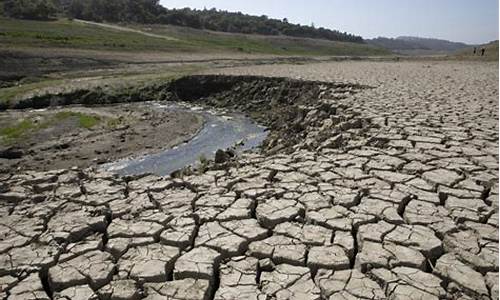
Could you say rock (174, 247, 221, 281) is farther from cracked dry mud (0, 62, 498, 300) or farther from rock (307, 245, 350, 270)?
rock (307, 245, 350, 270)

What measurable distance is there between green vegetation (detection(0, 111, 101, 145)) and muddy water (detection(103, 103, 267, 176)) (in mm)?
3049

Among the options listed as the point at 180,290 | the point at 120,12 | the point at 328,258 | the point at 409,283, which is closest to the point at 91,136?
the point at 180,290

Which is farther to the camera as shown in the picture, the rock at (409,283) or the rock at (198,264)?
the rock at (198,264)

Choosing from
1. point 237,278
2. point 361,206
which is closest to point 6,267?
point 237,278

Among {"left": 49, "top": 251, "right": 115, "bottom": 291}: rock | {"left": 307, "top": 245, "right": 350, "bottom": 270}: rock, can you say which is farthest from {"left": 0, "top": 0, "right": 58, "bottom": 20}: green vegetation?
{"left": 307, "top": 245, "right": 350, "bottom": 270}: rock

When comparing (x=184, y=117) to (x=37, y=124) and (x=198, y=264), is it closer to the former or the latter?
(x=37, y=124)

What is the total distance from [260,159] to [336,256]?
9.23ft

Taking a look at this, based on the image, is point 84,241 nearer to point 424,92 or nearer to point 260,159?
point 260,159

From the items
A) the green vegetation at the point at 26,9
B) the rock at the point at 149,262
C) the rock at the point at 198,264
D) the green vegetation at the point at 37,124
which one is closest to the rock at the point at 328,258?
the rock at the point at 198,264

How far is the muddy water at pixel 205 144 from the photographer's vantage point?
29.8ft

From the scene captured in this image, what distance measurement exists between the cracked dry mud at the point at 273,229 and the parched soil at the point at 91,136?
13.6ft

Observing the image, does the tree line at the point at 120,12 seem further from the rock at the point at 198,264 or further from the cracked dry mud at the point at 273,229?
the rock at the point at 198,264

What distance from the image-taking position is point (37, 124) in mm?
11953

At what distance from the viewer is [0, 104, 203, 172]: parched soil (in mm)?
9398
